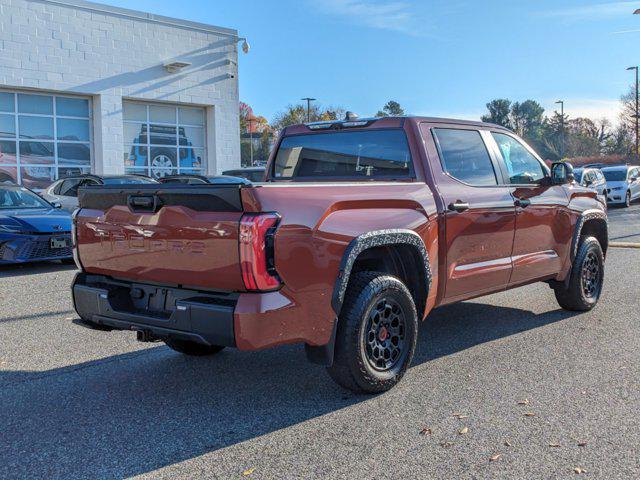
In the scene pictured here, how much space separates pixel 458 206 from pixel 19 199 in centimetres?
873

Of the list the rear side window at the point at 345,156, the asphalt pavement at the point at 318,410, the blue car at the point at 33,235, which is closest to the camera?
the asphalt pavement at the point at 318,410

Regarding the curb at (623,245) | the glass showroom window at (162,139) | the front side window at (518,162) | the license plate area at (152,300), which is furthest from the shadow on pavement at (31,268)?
the glass showroom window at (162,139)

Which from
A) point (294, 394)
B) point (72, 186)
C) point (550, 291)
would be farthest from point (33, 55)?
point (294, 394)

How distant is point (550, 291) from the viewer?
324 inches

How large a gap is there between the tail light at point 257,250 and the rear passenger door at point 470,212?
1.75 metres

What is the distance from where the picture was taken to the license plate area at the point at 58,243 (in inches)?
393

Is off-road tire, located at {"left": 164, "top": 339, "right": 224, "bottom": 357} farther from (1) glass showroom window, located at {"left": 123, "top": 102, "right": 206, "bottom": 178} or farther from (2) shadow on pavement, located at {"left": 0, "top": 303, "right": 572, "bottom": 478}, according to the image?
(1) glass showroom window, located at {"left": 123, "top": 102, "right": 206, "bottom": 178}

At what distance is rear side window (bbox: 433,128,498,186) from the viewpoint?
210 inches

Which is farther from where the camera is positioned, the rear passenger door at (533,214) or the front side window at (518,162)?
the front side window at (518,162)

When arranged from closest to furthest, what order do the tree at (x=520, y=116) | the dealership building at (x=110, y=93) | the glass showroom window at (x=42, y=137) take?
1. the dealership building at (x=110, y=93)
2. the glass showroom window at (x=42, y=137)
3. the tree at (x=520, y=116)

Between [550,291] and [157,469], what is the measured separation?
614cm

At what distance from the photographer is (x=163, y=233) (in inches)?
157

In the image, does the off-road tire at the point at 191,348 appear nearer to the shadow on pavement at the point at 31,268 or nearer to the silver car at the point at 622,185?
the shadow on pavement at the point at 31,268

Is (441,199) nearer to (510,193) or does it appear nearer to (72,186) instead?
(510,193)
